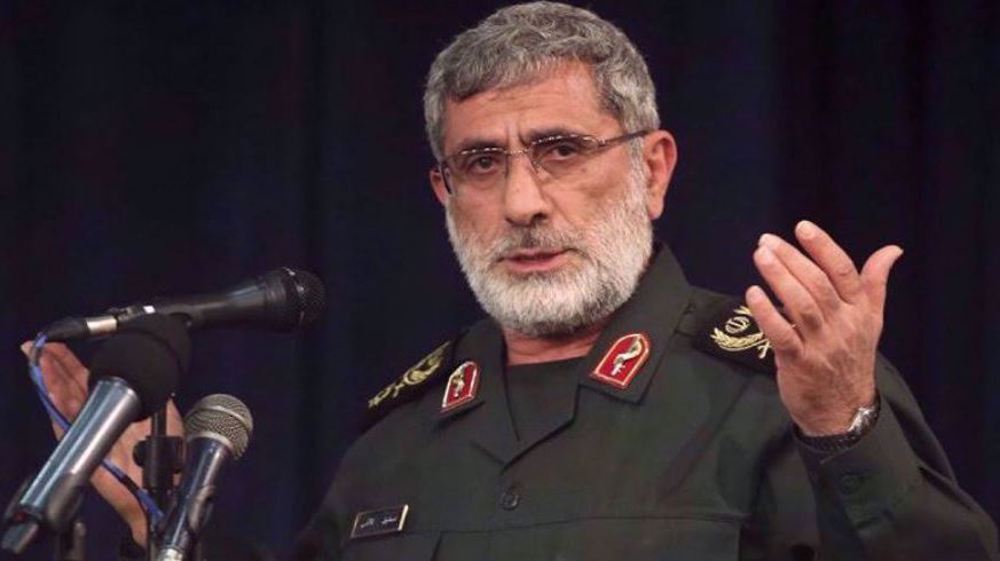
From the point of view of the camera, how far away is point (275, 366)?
143 inches

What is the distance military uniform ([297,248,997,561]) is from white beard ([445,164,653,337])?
0.15 feet

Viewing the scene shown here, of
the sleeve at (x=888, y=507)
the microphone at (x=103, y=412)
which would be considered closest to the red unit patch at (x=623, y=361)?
the sleeve at (x=888, y=507)

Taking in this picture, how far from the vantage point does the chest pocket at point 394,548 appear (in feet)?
9.10

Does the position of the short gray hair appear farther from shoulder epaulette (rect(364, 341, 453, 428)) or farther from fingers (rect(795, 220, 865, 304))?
fingers (rect(795, 220, 865, 304))

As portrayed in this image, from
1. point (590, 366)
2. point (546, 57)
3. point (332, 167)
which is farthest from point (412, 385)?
point (332, 167)

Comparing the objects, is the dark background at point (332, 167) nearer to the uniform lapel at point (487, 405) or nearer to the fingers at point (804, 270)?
the uniform lapel at point (487, 405)

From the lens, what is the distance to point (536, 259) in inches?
113

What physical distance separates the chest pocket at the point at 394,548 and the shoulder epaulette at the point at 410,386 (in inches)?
11.2

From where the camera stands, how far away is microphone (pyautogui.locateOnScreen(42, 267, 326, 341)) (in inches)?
86.2

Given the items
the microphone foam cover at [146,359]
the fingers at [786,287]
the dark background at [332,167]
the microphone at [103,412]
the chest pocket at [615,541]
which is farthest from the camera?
the dark background at [332,167]

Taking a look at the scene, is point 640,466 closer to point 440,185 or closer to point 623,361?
point 623,361

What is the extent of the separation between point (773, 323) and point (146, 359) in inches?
28.0

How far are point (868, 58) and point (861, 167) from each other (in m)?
0.20

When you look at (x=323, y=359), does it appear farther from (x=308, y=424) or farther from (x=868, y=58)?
(x=868, y=58)
